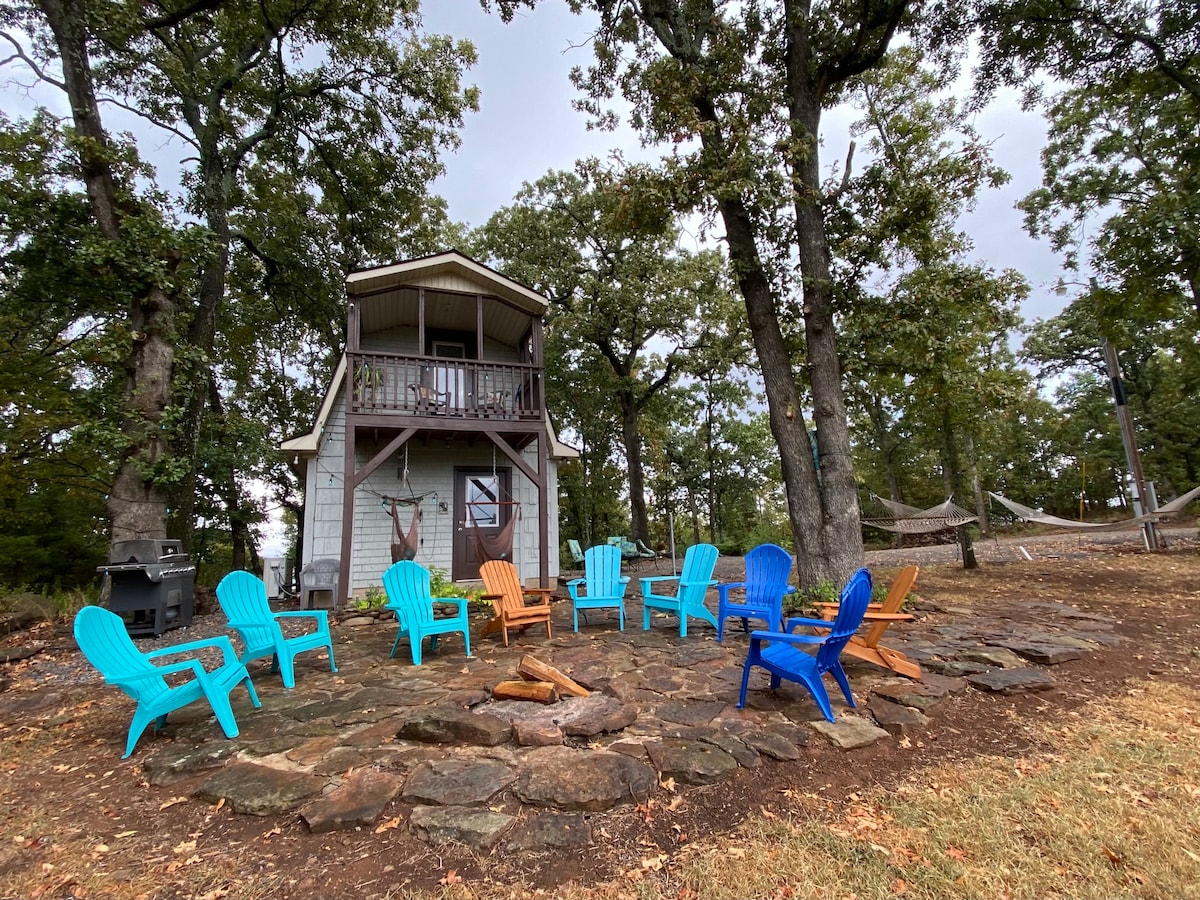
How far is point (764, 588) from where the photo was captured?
496cm

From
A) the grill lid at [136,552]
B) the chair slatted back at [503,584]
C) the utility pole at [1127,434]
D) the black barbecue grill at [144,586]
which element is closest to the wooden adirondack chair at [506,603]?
the chair slatted back at [503,584]

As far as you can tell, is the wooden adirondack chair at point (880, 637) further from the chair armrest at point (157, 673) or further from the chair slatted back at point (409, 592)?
the chair armrest at point (157, 673)

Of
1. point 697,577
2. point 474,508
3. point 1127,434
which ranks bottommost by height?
point 697,577

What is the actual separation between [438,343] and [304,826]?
882cm

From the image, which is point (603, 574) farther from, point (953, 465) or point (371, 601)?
point (953, 465)

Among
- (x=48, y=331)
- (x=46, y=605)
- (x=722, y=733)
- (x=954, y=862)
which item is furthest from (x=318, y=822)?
(x=48, y=331)

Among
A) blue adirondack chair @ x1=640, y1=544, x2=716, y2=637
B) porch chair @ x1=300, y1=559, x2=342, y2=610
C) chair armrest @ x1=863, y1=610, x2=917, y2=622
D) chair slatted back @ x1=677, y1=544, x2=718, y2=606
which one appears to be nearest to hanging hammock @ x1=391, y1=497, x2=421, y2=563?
porch chair @ x1=300, y1=559, x2=342, y2=610

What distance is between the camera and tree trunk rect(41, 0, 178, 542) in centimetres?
721

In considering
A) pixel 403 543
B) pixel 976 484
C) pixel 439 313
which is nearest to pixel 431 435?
pixel 403 543

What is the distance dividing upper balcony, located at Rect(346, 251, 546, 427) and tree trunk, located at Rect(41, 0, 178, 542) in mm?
2638

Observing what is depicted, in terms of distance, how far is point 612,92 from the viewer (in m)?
9.14

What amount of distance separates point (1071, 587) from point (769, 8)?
369 inches

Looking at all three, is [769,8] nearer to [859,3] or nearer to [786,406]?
[859,3]

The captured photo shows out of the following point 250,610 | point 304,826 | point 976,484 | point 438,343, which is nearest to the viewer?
point 304,826
